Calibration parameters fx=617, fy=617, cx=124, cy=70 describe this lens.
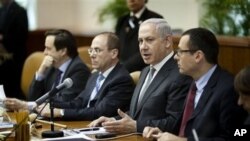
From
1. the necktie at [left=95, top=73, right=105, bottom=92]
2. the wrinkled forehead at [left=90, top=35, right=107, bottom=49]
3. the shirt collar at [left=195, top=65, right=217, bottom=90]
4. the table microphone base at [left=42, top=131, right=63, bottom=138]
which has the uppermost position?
the wrinkled forehead at [left=90, top=35, right=107, bottom=49]

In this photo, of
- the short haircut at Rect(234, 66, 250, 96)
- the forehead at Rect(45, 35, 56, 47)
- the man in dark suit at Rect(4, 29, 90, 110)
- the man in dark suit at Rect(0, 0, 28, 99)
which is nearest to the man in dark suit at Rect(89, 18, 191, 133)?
the short haircut at Rect(234, 66, 250, 96)

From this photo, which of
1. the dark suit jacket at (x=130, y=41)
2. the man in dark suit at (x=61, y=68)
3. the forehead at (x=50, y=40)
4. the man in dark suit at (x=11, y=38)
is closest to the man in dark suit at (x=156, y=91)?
the man in dark suit at (x=61, y=68)

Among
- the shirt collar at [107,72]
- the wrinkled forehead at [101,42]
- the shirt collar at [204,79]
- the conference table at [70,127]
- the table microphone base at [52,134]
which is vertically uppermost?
the wrinkled forehead at [101,42]

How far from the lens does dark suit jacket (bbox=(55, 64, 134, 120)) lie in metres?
4.82

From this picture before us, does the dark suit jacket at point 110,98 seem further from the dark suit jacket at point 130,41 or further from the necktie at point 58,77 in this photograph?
the dark suit jacket at point 130,41

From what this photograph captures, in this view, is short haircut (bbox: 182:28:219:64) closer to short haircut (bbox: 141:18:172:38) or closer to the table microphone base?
short haircut (bbox: 141:18:172:38)

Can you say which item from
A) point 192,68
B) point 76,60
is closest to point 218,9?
point 76,60

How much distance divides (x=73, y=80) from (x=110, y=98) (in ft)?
2.71

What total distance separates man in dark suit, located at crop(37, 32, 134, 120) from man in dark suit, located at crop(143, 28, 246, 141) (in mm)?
826

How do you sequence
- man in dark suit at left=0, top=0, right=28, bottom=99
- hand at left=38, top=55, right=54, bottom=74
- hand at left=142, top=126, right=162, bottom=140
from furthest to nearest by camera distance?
man in dark suit at left=0, top=0, right=28, bottom=99, hand at left=38, top=55, right=54, bottom=74, hand at left=142, top=126, right=162, bottom=140

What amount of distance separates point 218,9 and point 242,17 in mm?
408

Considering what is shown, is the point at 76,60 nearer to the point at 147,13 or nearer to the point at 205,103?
the point at 147,13

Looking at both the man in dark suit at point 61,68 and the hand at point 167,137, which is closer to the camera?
the hand at point 167,137

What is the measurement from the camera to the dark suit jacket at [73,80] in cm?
552
